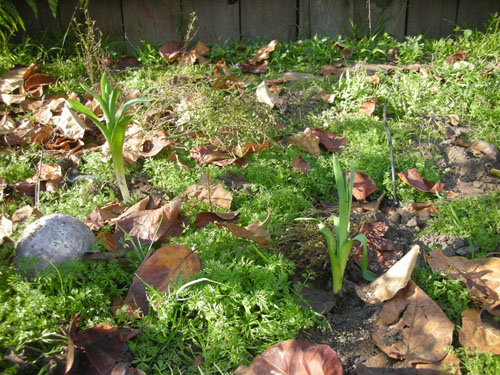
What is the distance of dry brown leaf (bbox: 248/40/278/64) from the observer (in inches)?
169

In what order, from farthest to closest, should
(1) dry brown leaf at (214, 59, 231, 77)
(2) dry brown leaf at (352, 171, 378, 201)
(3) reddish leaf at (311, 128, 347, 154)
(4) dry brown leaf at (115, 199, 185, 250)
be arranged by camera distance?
(1) dry brown leaf at (214, 59, 231, 77)
(3) reddish leaf at (311, 128, 347, 154)
(2) dry brown leaf at (352, 171, 378, 201)
(4) dry brown leaf at (115, 199, 185, 250)

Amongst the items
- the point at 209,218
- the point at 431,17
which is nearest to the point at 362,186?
the point at 209,218

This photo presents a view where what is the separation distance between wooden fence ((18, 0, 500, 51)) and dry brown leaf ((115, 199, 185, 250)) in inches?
111

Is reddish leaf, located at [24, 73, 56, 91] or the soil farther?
reddish leaf, located at [24, 73, 56, 91]

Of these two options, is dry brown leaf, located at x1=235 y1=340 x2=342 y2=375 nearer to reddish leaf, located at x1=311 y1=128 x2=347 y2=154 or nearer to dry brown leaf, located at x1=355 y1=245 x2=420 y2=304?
dry brown leaf, located at x1=355 y1=245 x2=420 y2=304

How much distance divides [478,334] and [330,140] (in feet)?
5.32

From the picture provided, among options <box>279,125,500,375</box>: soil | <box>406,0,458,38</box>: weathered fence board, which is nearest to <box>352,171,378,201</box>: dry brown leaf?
<box>279,125,500,375</box>: soil

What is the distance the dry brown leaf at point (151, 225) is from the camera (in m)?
2.17

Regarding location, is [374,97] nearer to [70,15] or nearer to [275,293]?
[275,293]

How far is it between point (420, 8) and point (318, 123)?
2400mm

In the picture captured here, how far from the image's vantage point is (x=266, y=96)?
3.46 metres

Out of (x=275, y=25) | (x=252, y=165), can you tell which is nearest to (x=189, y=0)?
(x=275, y=25)

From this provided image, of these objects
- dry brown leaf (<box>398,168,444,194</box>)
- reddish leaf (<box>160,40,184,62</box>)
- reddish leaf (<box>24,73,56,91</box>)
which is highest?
reddish leaf (<box>160,40,184,62</box>)

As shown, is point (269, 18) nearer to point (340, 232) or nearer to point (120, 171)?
point (120, 171)
